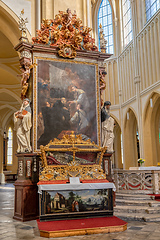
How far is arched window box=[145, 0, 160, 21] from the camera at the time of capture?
46.9 feet

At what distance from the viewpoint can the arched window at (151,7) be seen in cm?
1429

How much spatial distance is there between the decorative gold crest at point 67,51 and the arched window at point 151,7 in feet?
28.8

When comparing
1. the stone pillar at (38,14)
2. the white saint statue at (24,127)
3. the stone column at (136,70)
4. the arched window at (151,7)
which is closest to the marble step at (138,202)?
the white saint statue at (24,127)

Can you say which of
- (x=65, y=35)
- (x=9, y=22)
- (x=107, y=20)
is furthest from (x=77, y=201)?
(x=107, y=20)

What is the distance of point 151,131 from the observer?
15234 millimetres

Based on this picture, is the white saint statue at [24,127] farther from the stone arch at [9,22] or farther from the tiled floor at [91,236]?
the stone arch at [9,22]

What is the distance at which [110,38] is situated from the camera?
20.0 metres

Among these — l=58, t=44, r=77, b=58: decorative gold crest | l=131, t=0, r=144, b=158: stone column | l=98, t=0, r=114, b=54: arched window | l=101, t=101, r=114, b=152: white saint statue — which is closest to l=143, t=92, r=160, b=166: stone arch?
l=131, t=0, r=144, b=158: stone column

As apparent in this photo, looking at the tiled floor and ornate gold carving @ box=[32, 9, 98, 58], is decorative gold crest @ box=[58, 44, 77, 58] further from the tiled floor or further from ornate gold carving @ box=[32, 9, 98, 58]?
the tiled floor

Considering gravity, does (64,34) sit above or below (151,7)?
below

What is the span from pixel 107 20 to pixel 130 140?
358 inches

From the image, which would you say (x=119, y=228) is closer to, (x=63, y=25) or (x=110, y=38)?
(x=63, y=25)

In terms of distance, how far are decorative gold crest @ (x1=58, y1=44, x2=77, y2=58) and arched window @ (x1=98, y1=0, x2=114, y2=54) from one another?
13.0 meters

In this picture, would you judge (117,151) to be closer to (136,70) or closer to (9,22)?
(136,70)
